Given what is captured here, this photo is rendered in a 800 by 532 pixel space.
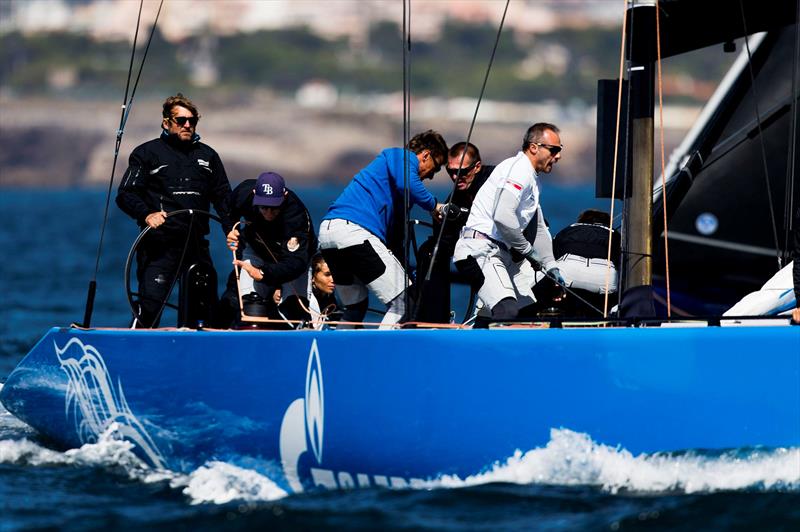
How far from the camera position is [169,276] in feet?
23.0

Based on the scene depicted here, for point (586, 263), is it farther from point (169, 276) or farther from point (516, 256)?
point (169, 276)

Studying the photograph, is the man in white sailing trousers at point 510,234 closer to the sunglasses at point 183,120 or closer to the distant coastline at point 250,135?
the sunglasses at point 183,120

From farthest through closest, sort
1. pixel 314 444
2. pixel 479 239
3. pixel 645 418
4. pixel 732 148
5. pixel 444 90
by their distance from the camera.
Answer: pixel 444 90
pixel 732 148
pixel 479 239
pixel 314 444
pixel 645 418

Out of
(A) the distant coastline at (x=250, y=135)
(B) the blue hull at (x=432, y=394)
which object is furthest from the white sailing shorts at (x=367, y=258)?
(A) the distant coastline at (x=250, y=135)

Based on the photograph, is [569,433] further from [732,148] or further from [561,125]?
[561,125]

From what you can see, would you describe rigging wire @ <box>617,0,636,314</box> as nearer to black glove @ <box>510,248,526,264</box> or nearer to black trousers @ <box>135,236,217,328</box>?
black glove @ <box>510,248,526,264</box>

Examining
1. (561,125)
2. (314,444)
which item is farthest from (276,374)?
(561,125)

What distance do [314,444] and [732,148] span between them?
3687 millimetres

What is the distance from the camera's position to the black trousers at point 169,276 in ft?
22.8

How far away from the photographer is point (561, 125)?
9006 cm

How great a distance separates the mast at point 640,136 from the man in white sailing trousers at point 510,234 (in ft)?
1.03

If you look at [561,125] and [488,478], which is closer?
[488,478]

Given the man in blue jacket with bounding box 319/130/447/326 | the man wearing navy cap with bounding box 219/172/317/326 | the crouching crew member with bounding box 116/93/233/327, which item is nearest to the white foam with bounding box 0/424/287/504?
the crouching crew member with bounding box 116/93/233/327

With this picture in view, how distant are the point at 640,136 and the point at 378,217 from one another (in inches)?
43.4
